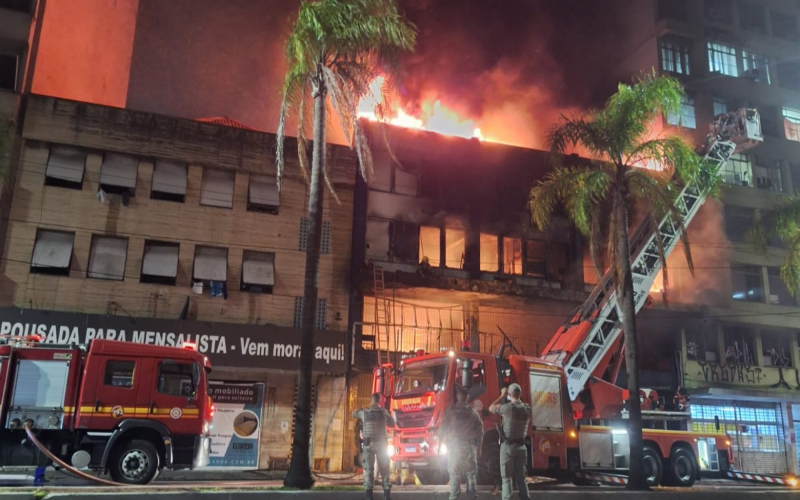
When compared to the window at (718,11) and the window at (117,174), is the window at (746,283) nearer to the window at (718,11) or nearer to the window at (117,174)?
the window at (718,11)

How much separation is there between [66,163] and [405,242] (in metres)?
11.7

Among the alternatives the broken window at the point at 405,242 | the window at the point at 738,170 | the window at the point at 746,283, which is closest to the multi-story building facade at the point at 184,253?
the broken window at the point at 405,242

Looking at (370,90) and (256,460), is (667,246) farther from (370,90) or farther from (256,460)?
(256,460)

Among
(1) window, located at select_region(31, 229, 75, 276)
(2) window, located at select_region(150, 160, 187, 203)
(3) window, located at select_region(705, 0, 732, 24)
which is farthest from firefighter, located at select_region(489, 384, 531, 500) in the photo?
(3) window, located at select_region(705, 0, 732, 24)

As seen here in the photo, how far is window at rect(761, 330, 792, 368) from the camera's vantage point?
30400 mm

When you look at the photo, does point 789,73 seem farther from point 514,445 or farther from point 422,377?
point 514,445

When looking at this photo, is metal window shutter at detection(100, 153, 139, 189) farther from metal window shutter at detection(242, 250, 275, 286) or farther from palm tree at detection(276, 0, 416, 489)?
palm tree at detection(276, 0, 416, 489)

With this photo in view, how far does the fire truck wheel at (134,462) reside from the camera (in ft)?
39.0

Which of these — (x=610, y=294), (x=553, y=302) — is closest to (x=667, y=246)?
(x=610, y=294)

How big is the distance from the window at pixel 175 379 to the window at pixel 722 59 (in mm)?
34013

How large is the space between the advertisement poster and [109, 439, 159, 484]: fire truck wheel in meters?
7.82

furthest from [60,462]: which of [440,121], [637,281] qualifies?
[440,121]

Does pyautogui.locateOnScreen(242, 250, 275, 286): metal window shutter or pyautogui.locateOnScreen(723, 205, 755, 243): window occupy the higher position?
pyautogui.locateOnScreen(723, 205, 755, 243): window

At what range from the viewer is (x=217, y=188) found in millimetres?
21703
